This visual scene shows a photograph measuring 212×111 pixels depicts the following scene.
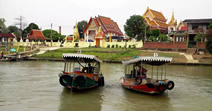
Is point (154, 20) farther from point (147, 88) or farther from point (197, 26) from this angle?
point (147, 88)

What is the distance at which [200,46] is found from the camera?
28859mm

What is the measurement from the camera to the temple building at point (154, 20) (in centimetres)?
4512

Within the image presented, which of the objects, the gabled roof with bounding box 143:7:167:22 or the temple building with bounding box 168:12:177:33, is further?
the gabled roof with bounding box 143:7:167:22

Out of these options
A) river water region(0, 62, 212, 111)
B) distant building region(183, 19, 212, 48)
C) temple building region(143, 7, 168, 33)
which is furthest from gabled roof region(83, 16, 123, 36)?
river water region(0, 62, 212, 111)

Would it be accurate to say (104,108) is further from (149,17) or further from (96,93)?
(149,17)

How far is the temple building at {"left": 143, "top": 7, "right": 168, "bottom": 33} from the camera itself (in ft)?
148

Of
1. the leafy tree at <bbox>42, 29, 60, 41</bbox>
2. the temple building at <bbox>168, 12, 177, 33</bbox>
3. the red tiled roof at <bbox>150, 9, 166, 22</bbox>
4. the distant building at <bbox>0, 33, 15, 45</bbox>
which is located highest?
the red tiled roof at <bbox>150, 9, 166, 22</bbox>

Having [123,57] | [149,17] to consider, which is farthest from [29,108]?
[149,17]

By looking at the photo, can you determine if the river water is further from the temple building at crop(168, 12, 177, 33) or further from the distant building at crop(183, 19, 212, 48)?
the temple building at crop(168, 12, 177, 33)

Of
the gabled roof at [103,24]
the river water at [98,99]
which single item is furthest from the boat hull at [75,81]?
the gabled roof at [103,24]

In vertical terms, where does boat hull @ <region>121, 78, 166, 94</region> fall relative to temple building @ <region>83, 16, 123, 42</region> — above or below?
below

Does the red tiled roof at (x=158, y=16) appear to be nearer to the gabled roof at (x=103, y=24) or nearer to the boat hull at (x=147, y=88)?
the gabled roof at (x=103, y=24)

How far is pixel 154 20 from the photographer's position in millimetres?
46281

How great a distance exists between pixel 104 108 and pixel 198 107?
12.9 ft
